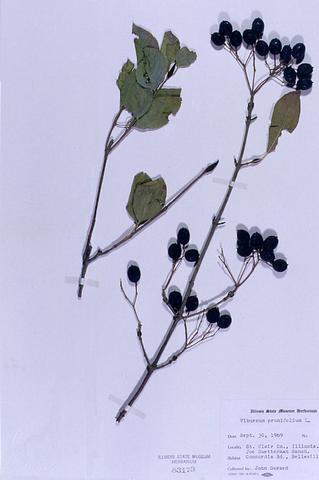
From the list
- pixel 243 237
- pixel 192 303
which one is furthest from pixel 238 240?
pixel 192 303

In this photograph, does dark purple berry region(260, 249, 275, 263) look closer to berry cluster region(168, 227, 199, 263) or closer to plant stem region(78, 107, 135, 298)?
berry cluster region(168, 227, 199, 263)

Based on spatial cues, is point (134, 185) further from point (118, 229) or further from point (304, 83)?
point (304, 83)

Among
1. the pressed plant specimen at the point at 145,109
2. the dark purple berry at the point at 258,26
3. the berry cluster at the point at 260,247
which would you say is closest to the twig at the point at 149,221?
the pressed plant specimen at the point at 145,109

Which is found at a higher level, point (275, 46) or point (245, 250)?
point (275, 46)

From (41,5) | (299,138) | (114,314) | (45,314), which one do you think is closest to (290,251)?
(299,138)

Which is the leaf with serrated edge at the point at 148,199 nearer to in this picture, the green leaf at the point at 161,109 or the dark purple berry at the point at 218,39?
the green leaf at the point at 161,109

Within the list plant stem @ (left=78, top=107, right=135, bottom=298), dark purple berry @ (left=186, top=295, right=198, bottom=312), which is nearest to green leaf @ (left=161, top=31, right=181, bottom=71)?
plant stem @ (left=78, top=107, right=135, bottom=298)

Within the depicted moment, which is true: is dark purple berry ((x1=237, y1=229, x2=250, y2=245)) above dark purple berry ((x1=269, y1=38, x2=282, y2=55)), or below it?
below

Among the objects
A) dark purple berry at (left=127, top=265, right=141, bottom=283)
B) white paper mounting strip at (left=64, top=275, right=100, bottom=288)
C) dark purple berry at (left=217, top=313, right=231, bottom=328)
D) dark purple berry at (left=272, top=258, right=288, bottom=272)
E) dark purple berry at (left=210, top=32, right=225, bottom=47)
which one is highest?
dark purple berry at (left=210, top=32, right=225, bottom=47)

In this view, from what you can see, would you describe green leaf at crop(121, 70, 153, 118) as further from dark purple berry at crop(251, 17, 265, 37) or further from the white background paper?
dark purple berry at crop(251, 17, 265, 37)
